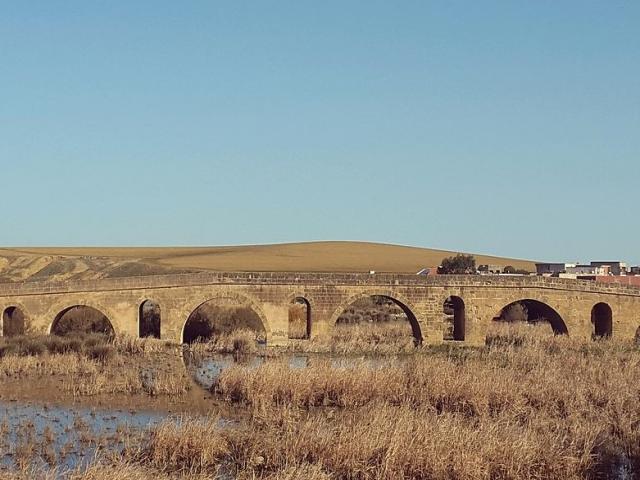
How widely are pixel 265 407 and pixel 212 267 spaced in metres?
52.1

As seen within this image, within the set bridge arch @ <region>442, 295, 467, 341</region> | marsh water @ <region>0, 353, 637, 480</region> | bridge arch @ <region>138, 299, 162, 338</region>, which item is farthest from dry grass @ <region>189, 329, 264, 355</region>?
marsh water @ <region>0, 353, 637, 480</region>

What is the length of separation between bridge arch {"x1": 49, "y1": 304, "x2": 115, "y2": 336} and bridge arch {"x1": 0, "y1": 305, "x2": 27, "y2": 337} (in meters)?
1.11

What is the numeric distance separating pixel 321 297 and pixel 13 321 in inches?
398

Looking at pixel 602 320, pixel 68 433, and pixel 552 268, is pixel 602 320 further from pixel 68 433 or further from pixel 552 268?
pixel 552 268

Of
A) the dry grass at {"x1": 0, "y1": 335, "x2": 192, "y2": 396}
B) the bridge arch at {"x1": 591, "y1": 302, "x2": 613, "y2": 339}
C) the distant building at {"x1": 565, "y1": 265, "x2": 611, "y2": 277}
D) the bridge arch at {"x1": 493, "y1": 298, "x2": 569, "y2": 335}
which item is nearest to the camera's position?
the dry grass at {"x1": 0, "y1": 335, "x2": 192, "y2": 396}

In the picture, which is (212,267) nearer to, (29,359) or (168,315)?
(168,315)

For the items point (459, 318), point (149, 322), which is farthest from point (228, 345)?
point (459, 318)

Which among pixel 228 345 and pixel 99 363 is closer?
pixel 99 363

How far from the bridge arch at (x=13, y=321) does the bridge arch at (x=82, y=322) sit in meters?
1.11

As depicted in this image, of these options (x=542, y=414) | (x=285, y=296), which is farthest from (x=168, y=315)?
(x=542, y=414)

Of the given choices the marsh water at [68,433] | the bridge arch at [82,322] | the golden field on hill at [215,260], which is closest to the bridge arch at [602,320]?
the marsh water at [68,433]

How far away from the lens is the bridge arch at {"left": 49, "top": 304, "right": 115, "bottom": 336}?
32.5 metres

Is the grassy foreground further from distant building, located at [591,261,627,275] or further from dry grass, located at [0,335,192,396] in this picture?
distant building, located at [591,261,627,275]

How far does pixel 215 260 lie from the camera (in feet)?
244
